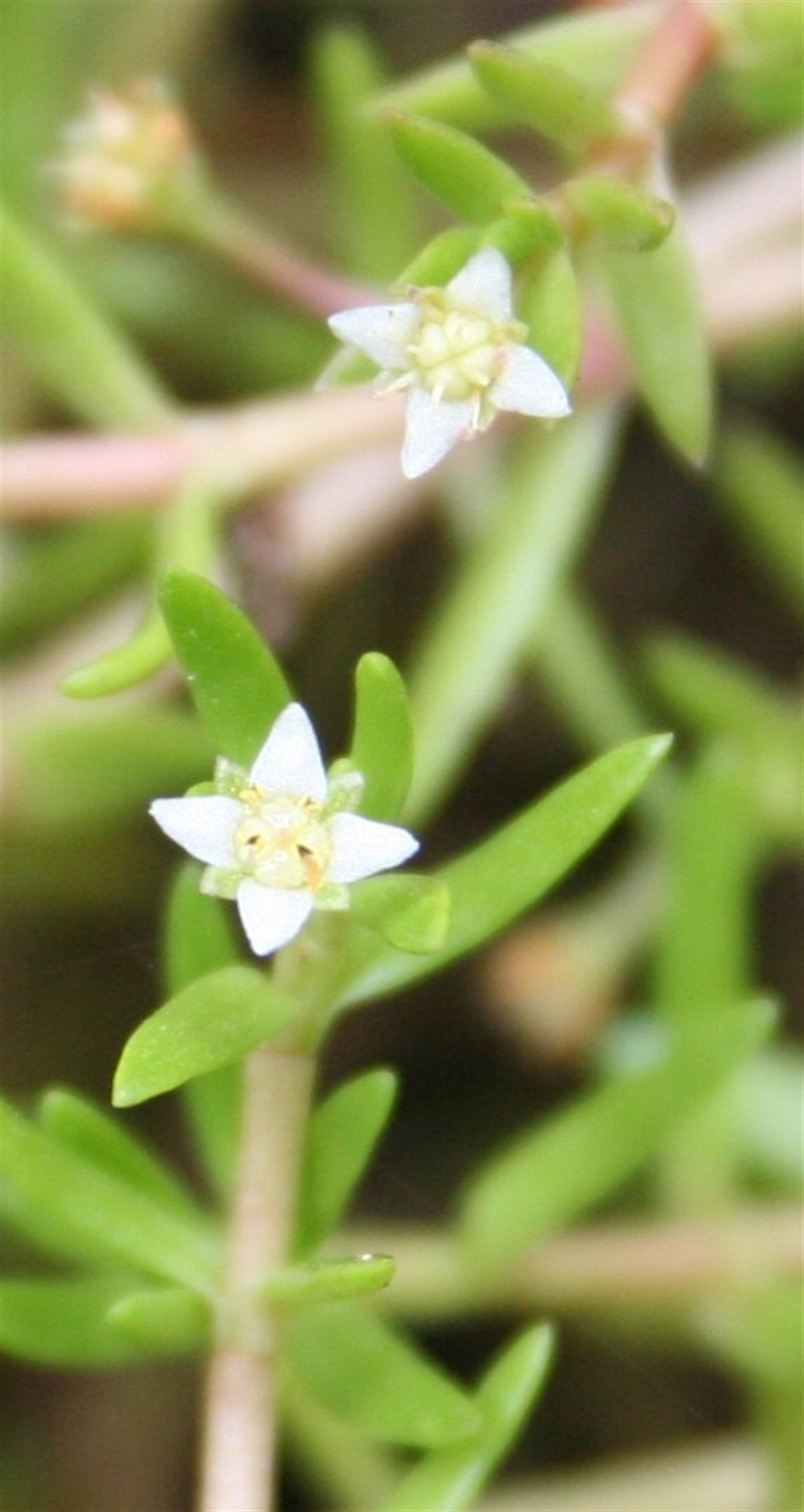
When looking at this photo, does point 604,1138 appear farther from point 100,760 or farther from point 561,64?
point 561,64

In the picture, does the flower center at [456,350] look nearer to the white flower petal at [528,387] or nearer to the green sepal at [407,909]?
the white flower petal at [528,387]

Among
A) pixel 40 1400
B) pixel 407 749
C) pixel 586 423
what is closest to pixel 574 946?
pixel 586 423

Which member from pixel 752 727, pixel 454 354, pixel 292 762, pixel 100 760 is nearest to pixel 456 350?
pixel 454 354

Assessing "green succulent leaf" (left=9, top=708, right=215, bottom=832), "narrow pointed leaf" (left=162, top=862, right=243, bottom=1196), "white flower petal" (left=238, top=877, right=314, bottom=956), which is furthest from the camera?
"green succulent leaf" (left=9, top=708, right=215, bottom=832)

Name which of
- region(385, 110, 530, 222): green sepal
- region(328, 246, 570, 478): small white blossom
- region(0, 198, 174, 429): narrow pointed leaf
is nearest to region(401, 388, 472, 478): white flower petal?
region(328, 246, 570, 478): small white blossom

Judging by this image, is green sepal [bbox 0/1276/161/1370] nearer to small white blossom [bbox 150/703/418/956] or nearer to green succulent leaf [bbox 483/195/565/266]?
small white blossom [bbox 150/703/418/956]

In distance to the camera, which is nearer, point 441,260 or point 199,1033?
point 199,1033
